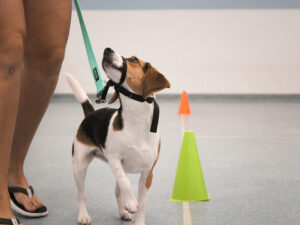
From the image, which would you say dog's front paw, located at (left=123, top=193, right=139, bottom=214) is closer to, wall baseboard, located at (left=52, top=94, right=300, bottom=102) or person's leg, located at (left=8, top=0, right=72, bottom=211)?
person's leg, located at (left=8, top=0, right=72, bottom=211)

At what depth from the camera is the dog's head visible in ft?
6.87

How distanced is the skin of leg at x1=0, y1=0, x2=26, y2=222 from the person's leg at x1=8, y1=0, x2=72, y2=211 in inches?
11.0

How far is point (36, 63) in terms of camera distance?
2.52 metres

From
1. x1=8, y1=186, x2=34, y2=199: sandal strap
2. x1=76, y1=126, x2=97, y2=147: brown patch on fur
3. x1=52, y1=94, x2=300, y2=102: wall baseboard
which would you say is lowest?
x1=52, y1=94, x2=300, y2=102: wall baseboard

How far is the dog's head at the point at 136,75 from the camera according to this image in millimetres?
2094

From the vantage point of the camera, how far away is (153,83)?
2.14 m

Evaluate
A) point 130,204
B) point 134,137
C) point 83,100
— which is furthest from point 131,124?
point 83,100

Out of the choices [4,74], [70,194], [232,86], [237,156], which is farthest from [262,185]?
[232,86]

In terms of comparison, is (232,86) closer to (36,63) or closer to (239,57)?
(239,57)

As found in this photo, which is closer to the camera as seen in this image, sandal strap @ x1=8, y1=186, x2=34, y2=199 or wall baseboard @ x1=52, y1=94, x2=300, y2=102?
sandal strap @ x1=8, y1=186, x2=34, y2=199

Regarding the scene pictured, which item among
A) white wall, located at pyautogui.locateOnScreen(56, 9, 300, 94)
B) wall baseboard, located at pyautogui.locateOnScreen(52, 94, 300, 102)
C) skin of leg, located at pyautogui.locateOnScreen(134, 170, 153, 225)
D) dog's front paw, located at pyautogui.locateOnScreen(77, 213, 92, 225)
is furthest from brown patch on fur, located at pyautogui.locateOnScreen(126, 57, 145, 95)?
white wall, located at pyautogui.locateOnScreen(56, 9, 300, 94)

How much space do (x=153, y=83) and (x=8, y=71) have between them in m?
0.66

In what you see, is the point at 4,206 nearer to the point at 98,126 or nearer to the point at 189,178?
the point at 98,126

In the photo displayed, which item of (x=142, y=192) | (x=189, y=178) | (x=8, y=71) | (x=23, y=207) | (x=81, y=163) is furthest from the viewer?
(x=189, y=178)
